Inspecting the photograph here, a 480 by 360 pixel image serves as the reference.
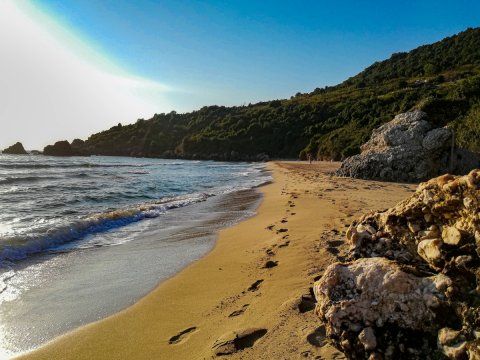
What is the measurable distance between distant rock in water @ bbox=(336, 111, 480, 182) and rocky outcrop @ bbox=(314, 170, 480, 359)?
13901 millimetres

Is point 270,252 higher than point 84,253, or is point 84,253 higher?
point 270,252

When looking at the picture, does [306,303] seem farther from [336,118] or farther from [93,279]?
[336,118]

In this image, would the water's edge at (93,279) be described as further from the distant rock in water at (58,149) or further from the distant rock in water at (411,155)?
the distant rock in water at (58,149)

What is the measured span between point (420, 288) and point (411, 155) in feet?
48.5

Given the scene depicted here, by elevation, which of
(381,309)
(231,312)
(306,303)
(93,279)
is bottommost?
(93,279)

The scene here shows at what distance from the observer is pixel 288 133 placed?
64.7m

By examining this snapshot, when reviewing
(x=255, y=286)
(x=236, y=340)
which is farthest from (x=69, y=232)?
(x=236, y=340)

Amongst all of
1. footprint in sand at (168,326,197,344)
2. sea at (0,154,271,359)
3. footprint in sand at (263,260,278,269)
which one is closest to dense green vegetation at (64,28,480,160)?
sea at (0,154,271,359)

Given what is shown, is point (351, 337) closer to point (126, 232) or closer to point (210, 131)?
point (126, 232)

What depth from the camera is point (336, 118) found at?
57531mm

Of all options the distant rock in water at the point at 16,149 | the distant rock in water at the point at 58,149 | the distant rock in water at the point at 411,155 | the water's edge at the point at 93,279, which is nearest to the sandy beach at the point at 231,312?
the water's edge at the point at 93,279

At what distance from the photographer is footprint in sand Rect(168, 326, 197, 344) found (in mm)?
3143

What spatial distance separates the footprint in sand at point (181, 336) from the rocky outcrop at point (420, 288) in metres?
1.32

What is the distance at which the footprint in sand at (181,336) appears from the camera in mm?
3143
